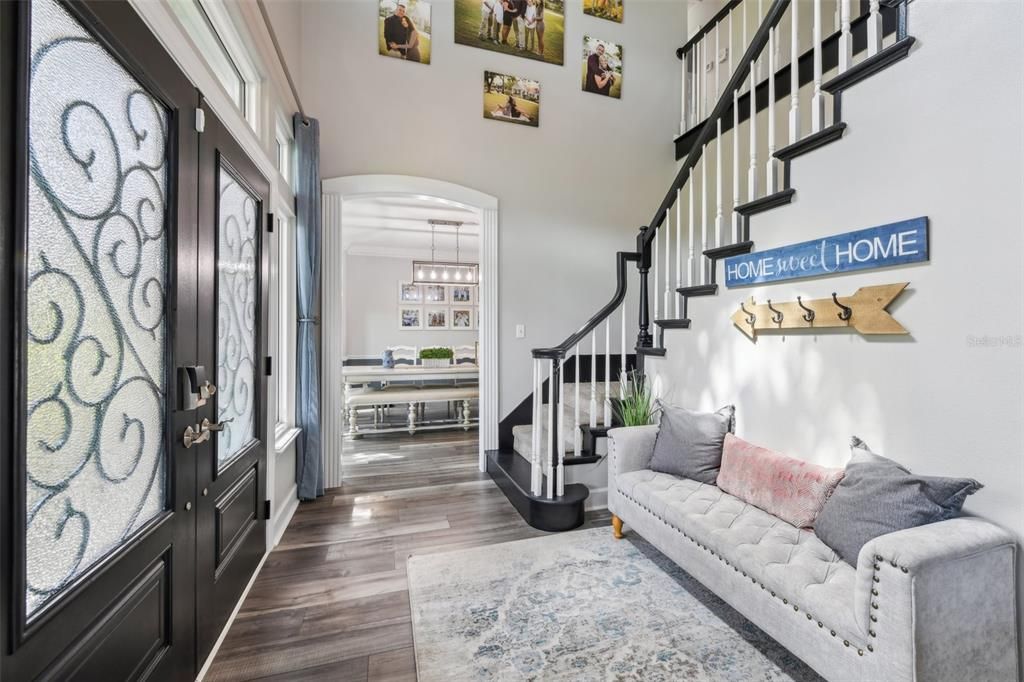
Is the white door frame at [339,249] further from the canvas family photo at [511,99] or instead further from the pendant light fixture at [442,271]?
the pendant light fixture at [442,271]

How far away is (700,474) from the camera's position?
2.38 metres

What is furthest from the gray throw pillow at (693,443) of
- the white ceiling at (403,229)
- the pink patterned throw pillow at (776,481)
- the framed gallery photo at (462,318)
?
the framed gallery photo at (462,318)

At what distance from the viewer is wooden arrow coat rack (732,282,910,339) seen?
1712mm

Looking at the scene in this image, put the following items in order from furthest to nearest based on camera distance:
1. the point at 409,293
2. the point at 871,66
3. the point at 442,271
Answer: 1. the point at 409,293
2. the point at 442,271
3. the point at 871,66

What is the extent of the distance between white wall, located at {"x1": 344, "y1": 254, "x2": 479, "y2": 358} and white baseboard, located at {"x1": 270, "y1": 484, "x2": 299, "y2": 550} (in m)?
5.03

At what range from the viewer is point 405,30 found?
145 inches

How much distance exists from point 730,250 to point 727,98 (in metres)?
0.97

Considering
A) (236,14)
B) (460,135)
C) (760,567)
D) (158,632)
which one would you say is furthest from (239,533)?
(460,135)

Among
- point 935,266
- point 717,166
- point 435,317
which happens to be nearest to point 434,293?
point 435,317

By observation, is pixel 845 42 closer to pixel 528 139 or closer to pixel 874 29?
pixel 874 29

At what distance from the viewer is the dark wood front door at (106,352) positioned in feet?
2.71

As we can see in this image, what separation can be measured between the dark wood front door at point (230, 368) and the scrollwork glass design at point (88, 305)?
30cm

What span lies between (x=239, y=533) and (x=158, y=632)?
28.5 inches

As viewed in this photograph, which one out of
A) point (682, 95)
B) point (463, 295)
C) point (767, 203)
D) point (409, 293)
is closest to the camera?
point (767, 203)
